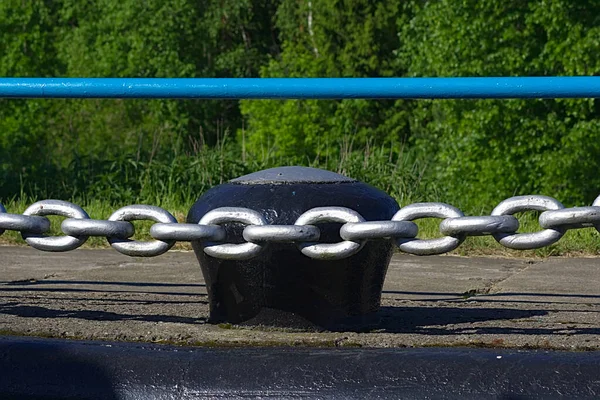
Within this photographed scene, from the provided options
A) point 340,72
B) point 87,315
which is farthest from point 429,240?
point 340,72

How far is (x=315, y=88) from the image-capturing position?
8.48 ft

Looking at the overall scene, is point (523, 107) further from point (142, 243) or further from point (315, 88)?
point (142, 243)

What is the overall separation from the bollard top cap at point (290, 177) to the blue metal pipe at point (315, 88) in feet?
0.93

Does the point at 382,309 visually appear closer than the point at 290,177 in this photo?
No

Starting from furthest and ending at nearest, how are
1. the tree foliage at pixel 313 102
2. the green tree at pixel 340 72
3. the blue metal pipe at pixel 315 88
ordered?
the green tree at pixel 340 72 < the tree foliage at pixel 313 102 < the blue metal pipe at pixel 315 88

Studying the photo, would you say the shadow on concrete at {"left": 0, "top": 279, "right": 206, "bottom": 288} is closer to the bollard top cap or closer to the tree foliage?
the bollard top cap

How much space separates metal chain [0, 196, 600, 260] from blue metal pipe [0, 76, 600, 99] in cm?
39

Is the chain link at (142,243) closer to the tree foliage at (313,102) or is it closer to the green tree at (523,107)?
the tree foliage at (313,102)

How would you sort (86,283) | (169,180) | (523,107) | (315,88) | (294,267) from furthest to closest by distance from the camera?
1. (523,107)
2. (169,180)
3. (86,283)
4. (294,267)
5. (315,88)

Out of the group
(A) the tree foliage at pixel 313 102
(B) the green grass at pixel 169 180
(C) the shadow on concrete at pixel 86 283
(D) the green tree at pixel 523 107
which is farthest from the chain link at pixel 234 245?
(D) the green tree at pixel 523 107

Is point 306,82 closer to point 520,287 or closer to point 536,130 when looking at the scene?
point 520,287

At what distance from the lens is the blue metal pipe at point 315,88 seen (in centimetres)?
248

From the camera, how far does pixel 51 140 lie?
28000mm

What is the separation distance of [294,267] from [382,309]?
0.66m
